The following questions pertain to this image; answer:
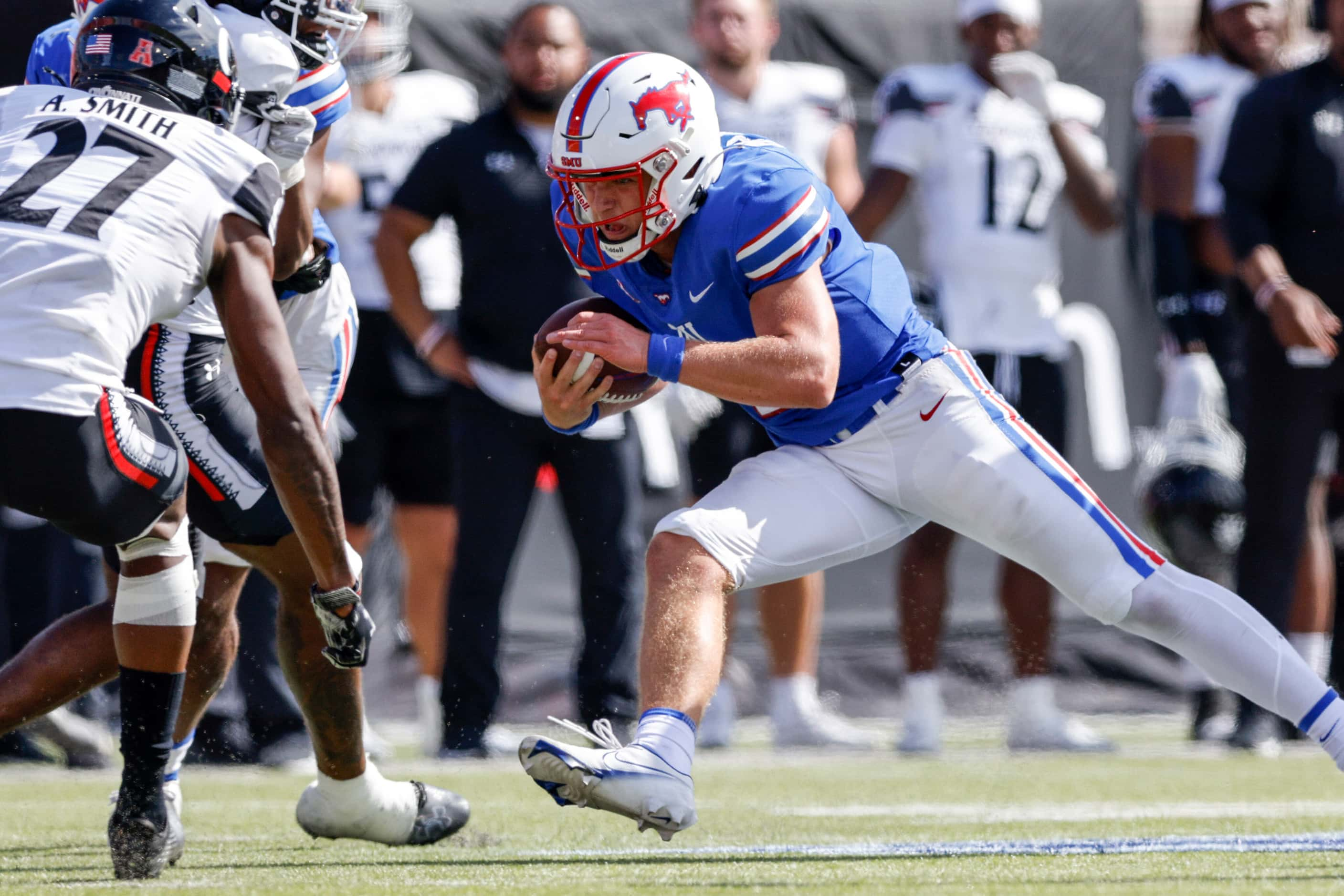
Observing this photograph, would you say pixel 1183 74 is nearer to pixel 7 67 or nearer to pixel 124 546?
pixel 7 67

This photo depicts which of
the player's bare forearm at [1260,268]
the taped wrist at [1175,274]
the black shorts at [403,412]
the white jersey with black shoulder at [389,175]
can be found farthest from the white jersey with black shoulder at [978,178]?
the black shorts at [403,412]

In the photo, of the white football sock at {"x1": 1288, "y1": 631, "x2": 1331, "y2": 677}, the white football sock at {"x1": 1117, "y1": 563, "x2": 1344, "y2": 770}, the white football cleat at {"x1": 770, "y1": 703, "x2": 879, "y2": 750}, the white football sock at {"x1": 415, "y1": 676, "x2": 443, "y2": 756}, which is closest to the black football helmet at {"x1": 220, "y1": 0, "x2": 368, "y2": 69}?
the white football sock at {"x1": 1117, "y1": 563, "x2": 1344, "y2": 770}

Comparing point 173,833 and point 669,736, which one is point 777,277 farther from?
point 173,833

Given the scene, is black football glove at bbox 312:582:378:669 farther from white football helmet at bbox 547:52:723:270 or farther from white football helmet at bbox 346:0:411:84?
white football helmet at bbox 346:0:411:84

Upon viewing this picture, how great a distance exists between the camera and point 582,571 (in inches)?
228

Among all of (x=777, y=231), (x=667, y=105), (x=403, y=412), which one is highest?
(x=667, y=105)

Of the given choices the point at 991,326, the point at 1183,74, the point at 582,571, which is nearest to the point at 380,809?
the point at 582,571

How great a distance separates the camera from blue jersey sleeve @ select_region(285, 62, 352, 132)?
4137 mm

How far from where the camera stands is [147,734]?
3471 millimetres

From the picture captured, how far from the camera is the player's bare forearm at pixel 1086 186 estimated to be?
247 inches

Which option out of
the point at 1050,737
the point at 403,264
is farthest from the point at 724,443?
the point at 1050,737

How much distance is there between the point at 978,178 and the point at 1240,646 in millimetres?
2919

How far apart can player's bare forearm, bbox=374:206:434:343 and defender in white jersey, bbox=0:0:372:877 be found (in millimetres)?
2503

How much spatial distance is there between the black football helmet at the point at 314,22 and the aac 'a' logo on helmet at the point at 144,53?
2.31 ft
